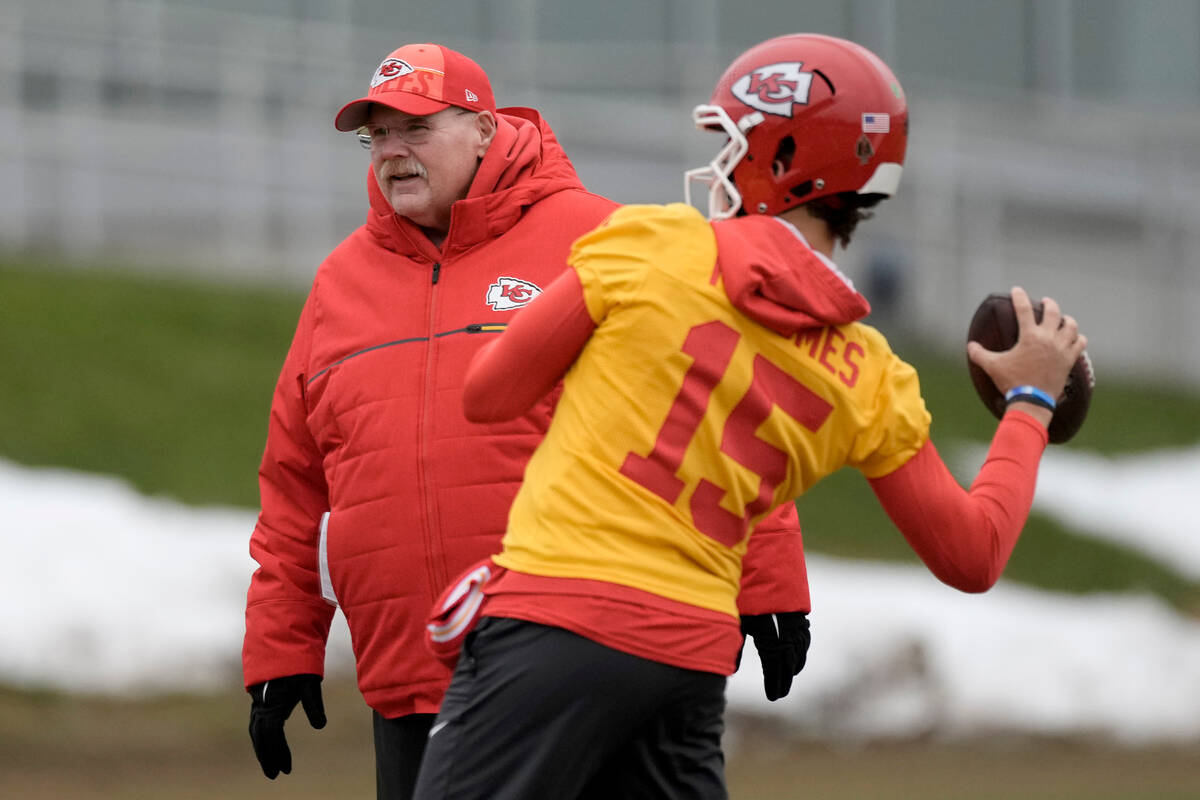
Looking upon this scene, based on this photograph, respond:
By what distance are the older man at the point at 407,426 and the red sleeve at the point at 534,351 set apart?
814mm

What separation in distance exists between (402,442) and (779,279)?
3.85 ft

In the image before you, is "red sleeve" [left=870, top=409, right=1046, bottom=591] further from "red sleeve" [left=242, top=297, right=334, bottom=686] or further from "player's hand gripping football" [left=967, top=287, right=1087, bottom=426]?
"red sleeve" [left=242, top=297, right=334, bottom=686]

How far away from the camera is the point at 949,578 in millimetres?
3064

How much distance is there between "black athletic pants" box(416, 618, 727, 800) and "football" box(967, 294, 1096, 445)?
78 cm

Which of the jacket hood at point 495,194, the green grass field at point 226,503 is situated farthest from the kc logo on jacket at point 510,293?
the green grass field at point 226,503

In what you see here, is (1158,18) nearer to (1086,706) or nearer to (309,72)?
(309,72)

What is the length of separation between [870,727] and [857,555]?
1.94 meters

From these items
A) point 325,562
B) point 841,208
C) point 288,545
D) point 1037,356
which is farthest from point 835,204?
point 288,545

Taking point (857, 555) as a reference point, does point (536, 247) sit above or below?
above

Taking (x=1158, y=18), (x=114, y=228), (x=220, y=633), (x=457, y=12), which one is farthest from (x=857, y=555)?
(x=1158, y=18)

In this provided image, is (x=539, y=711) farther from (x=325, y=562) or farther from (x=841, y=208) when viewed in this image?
(x=325, y=562)

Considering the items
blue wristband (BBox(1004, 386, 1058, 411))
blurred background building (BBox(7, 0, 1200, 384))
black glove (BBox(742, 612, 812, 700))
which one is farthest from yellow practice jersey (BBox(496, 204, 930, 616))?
blurred background building (BBox(7, 0, 1200, 384))

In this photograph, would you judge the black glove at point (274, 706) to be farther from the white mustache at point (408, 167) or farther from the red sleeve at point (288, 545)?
the white mustache at point (408, 167)

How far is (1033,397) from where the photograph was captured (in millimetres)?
3137
